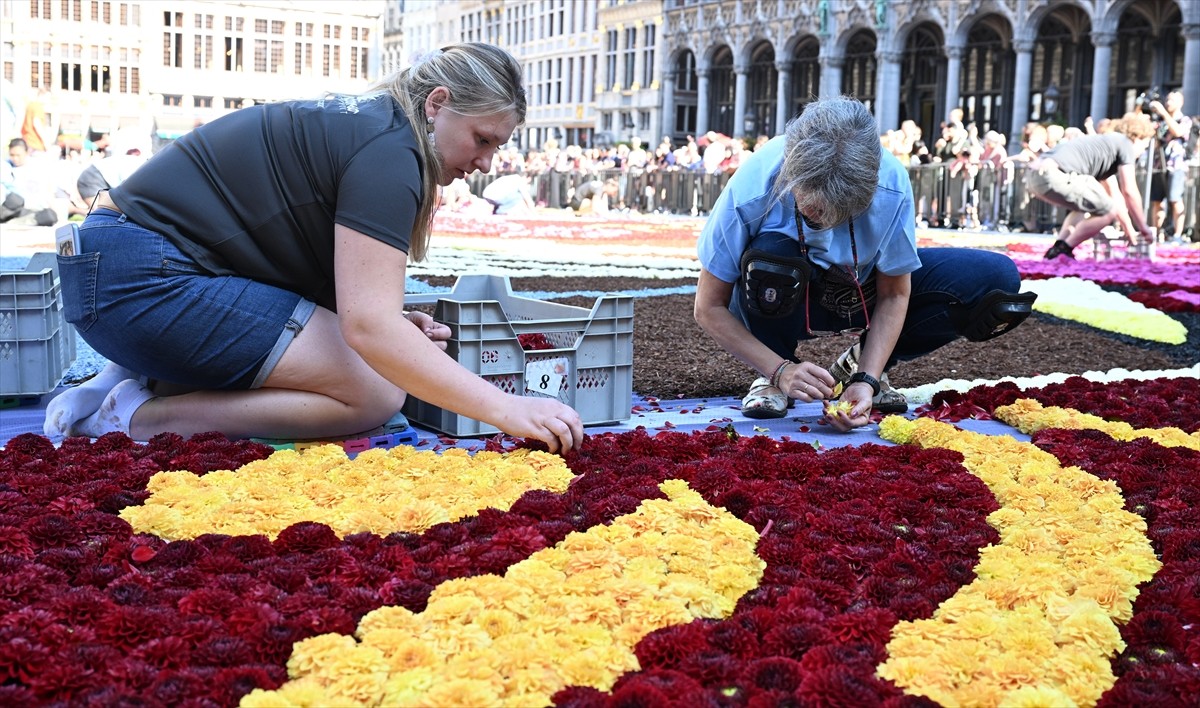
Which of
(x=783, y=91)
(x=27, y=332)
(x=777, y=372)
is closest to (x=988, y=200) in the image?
(x=777, y=372)

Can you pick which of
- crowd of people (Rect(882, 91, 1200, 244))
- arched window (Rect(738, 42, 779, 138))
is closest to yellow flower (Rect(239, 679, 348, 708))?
crowd of people (Rect(882, 91, 1200, 244))

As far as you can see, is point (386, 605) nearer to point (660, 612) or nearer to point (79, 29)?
point (660, 612)

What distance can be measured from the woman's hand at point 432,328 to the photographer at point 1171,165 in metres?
11.4

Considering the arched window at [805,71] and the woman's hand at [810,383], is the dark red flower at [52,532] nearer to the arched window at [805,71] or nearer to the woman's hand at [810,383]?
the woman's hand at [810,383]

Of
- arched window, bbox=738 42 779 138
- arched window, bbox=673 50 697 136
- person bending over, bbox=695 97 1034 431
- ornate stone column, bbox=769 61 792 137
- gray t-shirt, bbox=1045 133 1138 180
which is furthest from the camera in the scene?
arched window, bbox=673 50 697 136

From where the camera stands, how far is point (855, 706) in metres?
1.48

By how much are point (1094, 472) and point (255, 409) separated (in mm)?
1900

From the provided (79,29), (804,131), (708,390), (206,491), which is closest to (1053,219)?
(708,390)

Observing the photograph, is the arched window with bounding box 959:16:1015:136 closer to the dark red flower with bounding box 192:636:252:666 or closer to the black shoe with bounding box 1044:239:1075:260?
the black shoe with bounding box 1044:239:1075:260

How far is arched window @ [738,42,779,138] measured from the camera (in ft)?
130

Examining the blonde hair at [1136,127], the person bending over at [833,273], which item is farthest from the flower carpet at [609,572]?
the blonde hair at [1136,127]

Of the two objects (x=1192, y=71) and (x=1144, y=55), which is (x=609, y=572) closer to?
(x=1192, y=71)

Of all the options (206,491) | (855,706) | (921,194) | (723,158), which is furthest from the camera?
(723,158)

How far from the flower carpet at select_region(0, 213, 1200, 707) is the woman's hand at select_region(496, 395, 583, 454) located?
77mm
